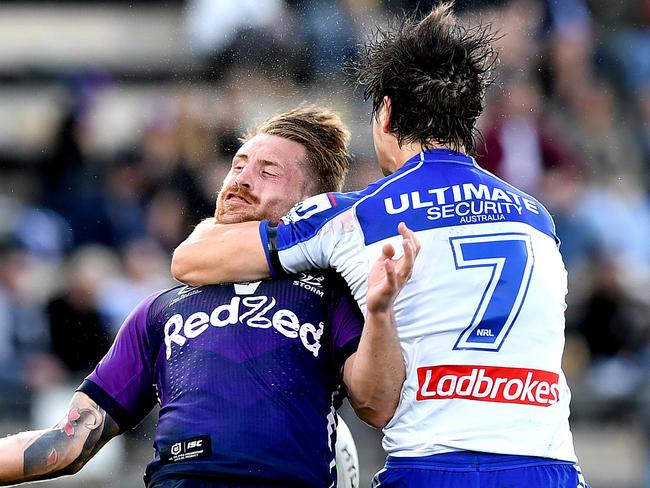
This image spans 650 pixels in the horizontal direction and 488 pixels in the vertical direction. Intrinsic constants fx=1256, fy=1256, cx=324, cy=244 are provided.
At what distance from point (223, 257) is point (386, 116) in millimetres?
753

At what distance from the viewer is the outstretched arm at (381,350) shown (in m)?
3.79

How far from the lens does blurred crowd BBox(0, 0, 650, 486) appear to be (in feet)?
30.9

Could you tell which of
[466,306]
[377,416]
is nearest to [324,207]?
[466,306]

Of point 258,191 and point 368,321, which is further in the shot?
point 258,191

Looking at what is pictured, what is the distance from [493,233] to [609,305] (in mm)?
6145

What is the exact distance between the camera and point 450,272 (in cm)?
405

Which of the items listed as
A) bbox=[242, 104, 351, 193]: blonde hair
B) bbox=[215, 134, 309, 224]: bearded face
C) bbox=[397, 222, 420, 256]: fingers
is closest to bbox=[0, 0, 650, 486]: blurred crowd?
bbox=[242, 104, 351, 193]: blonde hair

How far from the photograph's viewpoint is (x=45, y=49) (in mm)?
12648

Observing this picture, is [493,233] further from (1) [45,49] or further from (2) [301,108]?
(1) [45,49]

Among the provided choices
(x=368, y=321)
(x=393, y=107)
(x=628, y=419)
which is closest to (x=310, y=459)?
(x=368, y=321)

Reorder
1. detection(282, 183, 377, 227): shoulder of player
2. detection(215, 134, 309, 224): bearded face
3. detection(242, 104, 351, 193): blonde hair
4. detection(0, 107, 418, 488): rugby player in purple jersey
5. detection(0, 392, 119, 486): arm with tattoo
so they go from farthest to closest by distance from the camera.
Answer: detection(242, 104, 351, 193): blonde hair, detection(215, 134, 309, 224): bearded face, detection(0, 392, 119, 486): arm with tattoo, detection(282, 183, 377, 227): shoulder of player, detection(0, 107, 418, 488): rugby player in purple jersey

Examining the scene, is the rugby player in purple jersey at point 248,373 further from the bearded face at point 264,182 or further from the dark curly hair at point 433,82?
the dark curly hair at point 433,82

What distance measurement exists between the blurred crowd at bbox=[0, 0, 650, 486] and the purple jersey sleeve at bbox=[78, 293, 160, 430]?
408cm

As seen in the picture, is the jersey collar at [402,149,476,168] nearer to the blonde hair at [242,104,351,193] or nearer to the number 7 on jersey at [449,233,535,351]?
the number 7 on jersey at [449,233,535,351]
